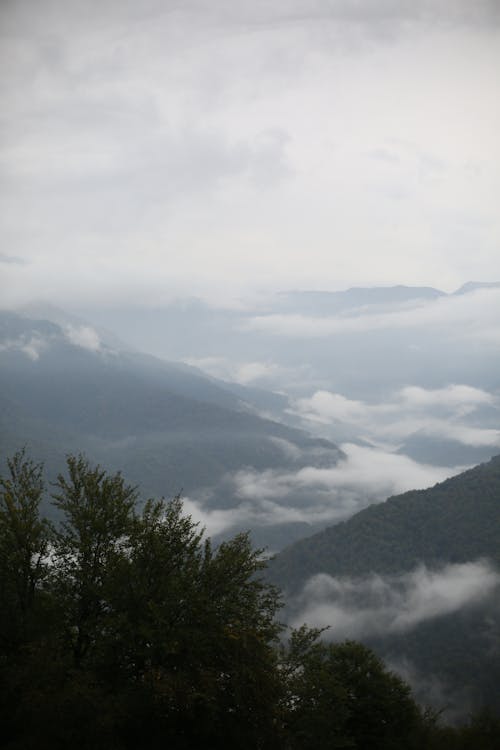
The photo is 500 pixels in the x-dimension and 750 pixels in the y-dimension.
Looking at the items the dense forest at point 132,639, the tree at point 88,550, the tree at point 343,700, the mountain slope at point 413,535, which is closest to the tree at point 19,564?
the dense forest at point 132,639

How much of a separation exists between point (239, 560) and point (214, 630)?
3019 mm

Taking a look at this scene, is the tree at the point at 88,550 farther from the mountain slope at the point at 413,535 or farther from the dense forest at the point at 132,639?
the mountain slope at the point at 413,535

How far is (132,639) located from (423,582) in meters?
158

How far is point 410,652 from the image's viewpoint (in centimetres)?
13125

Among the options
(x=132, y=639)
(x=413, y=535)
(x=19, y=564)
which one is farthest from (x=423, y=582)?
(x=132, y=639)

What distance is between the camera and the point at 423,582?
158750mm

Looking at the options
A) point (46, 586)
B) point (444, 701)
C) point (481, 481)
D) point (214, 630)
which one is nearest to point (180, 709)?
point (214, 630)

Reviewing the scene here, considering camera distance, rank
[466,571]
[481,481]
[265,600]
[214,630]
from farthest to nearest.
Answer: [481,481] < [466,571] < [265,600] < [214,630]

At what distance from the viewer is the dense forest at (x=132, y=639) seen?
16609 mm

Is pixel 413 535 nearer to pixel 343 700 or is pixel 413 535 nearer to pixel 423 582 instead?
pixel 423 582

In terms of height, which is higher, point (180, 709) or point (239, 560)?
point (239, 560)

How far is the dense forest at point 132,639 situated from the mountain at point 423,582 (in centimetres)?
10330

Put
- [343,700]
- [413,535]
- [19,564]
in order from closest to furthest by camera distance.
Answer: [19,564], [343,700], [413,535]

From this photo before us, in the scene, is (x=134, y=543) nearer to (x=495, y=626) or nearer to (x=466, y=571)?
(x=495, y=626)
